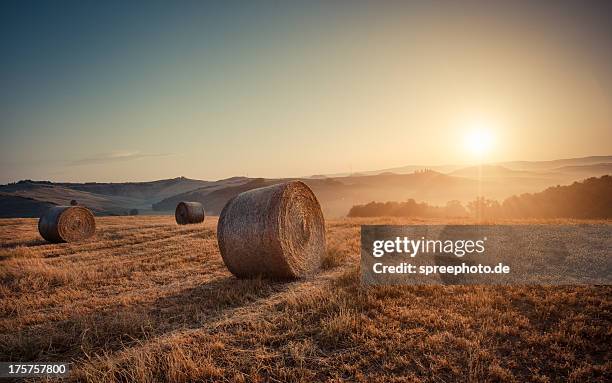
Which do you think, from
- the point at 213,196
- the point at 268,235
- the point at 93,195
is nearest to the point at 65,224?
the point at 268,235

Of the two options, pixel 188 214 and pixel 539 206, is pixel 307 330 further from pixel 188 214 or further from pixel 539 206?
pixel 539 206

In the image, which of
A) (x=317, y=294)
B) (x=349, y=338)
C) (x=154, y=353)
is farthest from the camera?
(x=317, y=294)

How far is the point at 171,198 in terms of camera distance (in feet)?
311

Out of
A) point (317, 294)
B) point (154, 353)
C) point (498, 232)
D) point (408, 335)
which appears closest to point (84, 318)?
point (154, 353)

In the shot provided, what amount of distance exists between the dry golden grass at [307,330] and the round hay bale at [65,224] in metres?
9.41

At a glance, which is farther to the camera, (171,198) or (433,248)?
(171,198)

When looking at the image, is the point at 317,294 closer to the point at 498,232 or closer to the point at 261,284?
the point at 261,284

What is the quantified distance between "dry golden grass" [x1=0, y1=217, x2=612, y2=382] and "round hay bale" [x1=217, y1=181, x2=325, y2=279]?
0.47 m

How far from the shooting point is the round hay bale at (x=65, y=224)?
16.6 m

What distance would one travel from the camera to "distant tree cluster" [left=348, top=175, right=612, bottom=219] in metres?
24.0

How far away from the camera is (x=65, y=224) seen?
17.0 metres

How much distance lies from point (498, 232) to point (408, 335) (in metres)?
9.49

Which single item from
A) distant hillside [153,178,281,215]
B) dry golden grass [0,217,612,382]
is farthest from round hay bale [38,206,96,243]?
distant hillside [153,178,281,215]

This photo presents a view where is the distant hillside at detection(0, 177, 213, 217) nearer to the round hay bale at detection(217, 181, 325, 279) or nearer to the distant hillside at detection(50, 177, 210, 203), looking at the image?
the distant hillside at detection(50, 177, 210, 203)
